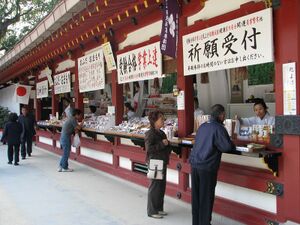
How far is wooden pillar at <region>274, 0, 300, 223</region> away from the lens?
4203mm

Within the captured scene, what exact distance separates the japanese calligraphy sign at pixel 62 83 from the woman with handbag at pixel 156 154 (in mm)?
6398

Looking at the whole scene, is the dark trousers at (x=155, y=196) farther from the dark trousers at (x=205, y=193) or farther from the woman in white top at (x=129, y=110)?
the woman in white top at (x=129, y=110)

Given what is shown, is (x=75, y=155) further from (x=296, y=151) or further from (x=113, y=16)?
(x=296, y=151)

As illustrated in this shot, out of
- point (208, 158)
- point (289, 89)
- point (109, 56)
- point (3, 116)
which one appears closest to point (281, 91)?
point (289, 89)

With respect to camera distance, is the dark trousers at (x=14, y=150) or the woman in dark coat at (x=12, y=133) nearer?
the woman in dark coat at (x=12, y=133)

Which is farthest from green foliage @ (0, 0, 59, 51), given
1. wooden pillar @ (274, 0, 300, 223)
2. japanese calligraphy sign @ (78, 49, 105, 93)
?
wooden pillar @ (274, 0, 300, 223)

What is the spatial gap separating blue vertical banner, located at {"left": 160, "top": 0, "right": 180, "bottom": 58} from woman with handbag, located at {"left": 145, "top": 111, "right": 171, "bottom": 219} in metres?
0.93

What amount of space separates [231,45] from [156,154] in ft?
5.99

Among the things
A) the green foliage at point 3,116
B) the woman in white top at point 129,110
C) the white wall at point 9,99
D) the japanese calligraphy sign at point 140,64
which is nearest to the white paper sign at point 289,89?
the japanese calligraphy sign at point 140,64

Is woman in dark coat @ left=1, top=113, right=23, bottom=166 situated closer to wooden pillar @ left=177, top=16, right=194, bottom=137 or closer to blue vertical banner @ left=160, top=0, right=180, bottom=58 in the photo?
wooden pillar @ left=177, top=16, right=194, bottom=137

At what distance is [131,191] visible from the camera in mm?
7211

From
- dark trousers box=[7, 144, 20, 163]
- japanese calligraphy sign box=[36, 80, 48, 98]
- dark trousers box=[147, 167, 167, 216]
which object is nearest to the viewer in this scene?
dark trousers box=[147, 167, 167, 216]

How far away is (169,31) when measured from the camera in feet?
18.6

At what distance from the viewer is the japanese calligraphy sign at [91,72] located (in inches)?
351
